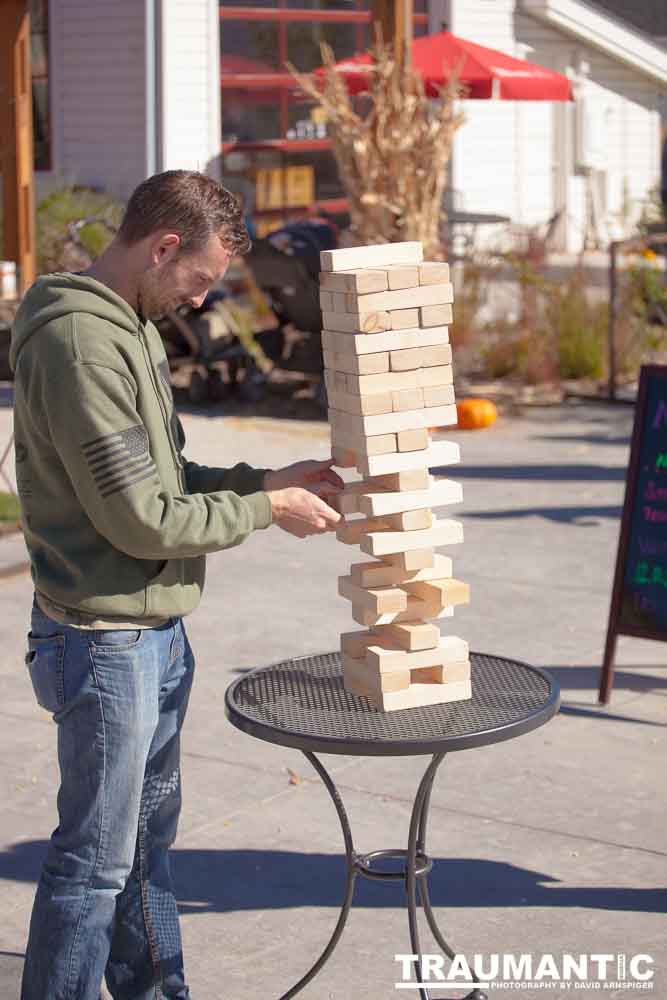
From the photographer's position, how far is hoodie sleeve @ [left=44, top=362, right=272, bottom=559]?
3021 mm

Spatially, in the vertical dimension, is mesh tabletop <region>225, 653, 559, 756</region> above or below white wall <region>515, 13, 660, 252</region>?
below

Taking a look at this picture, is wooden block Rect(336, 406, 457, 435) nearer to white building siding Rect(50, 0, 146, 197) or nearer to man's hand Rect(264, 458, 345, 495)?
man's hand Rect(264, 458, 345, 495)

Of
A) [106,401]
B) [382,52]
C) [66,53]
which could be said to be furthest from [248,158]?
[106,401]

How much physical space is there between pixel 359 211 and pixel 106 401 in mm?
8656

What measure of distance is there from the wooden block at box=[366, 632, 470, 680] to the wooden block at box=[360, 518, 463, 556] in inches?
8.5

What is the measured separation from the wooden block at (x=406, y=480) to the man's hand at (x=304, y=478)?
0.13 m

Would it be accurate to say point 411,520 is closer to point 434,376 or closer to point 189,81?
point 434,376

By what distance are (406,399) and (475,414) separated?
8.14 metres

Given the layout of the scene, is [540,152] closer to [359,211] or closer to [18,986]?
[359,211]

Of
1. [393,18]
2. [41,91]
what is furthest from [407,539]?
[41,91]

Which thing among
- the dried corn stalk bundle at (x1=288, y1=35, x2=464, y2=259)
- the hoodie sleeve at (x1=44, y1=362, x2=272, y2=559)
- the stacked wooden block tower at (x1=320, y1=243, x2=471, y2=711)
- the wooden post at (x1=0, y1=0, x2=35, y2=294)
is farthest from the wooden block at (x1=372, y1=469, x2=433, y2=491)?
the wooden post at (x1=0, y1=0, x2=35, y2=294)

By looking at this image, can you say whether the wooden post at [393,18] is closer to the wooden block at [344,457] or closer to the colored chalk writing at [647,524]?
the colored chalk writing at [647,524]

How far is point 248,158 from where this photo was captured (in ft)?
64.1

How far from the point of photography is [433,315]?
353 cm
